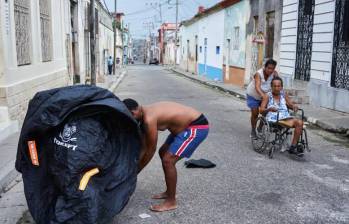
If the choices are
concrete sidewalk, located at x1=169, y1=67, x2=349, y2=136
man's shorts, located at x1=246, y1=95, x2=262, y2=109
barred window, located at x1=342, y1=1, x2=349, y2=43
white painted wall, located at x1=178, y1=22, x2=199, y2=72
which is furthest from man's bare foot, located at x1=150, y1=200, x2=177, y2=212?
white painted wall, located at x1=178, y1=22, x2=199, y2=72

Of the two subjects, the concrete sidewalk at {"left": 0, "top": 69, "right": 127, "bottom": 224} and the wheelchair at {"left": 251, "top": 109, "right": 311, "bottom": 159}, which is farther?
the wheelchair at {"left": 251, "top": 109, "right": 311, "bottom": 159}

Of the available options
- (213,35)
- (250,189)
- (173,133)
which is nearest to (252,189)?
(250,189)

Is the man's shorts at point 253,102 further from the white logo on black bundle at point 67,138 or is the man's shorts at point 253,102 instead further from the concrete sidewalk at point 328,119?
the white logo on black bundle at point 67,138

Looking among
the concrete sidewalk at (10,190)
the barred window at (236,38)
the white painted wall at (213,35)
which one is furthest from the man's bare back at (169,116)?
the white painted wall at (213,35)

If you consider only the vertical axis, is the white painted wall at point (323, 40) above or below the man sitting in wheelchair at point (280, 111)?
above

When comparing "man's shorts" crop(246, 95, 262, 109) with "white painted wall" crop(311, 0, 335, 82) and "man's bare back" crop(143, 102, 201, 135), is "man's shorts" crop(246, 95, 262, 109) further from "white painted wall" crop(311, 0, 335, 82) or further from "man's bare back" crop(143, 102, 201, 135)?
"white painted wall" crop(311, 0, 335, 82)

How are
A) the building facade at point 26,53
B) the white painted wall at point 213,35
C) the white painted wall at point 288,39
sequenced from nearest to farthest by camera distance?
the building facade at point 26,53 < the white painted wall at point 288,39 < the white painted wall at point 213,35

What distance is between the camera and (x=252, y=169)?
6465 millimetres

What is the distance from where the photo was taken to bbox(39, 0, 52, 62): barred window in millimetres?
12156

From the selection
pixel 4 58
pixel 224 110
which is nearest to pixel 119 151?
pixel 4 58

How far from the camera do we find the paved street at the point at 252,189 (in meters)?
4.63

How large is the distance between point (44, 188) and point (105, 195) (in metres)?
0.55

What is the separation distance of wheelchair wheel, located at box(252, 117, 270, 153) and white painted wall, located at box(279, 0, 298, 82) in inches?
332

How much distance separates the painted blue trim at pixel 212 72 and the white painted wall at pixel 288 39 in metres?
11.2
